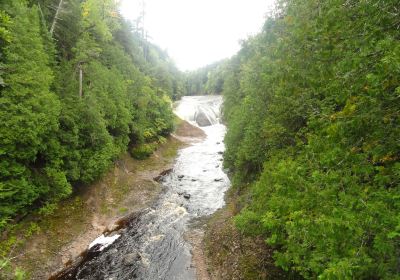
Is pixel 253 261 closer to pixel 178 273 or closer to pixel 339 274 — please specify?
pixel 178 273

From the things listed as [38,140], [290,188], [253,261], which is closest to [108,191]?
[38,140]

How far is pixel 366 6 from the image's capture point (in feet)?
19.4

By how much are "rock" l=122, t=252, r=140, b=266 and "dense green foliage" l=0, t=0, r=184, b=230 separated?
5.54 m

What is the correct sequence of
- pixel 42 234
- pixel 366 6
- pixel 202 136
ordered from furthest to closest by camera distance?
pixel 202 136, pixel 42 234, pixel 366 6

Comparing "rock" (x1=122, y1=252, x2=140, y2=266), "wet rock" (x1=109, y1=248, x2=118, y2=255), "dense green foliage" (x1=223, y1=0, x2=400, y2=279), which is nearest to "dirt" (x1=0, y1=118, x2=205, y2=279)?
"wet rock" (x1=109, y1=248, x2=118, y2=255)

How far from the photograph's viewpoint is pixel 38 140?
1509 centimetres

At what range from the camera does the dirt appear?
14555 millimetres

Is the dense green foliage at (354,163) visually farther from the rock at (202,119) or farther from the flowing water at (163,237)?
the rock at (202,119)

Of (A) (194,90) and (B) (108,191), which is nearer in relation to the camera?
(B) (108,191)

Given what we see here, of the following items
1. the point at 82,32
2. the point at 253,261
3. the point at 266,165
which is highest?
the point at 82,32

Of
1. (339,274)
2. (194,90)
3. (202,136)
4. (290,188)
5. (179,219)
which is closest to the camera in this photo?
(339,274)

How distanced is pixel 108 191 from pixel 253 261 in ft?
46.6

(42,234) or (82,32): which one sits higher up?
(82,32)

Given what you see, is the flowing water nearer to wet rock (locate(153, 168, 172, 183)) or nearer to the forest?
wet rock (locate(153, 168, 172, 183))
